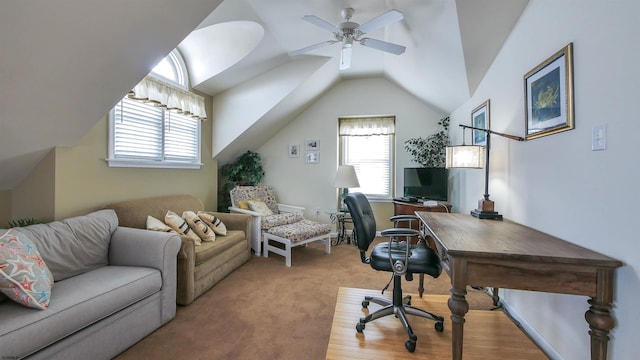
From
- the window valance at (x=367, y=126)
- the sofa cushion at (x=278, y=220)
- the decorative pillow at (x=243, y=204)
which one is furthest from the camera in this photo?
the window valance at (x=367, y=126)

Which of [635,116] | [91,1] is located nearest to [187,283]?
[91,1]

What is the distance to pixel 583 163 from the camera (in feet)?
4.37

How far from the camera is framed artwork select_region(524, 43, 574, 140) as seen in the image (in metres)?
1.43

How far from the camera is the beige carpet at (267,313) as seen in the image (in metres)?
1.74

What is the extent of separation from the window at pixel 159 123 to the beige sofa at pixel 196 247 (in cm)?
46

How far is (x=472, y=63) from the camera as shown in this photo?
2.50m

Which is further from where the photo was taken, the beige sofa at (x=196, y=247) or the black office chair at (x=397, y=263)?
the beige sofa at (x=196, y=247)

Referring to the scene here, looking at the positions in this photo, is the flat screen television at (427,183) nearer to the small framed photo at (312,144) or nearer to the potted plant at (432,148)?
the potted plant at (432,148)

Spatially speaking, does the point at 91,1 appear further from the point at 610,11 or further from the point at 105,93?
the point at 610,11

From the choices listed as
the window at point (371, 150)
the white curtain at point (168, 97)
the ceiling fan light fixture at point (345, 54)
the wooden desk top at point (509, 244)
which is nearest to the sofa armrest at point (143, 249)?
the white curtain at point (168, 97)

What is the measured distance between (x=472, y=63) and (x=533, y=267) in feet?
6.68

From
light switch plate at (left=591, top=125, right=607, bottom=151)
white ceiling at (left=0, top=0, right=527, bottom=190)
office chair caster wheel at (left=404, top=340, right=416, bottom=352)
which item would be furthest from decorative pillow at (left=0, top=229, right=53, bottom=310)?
light switch plate at (left=591, top=125, right=607, bottom=151)

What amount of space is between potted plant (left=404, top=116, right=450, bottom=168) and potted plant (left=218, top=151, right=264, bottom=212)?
8.54ft

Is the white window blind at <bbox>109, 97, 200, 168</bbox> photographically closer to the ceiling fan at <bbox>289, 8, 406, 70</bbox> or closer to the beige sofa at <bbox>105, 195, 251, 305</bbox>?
the beige sofa at <bbox>105, 195, 251, 305</bbox>
